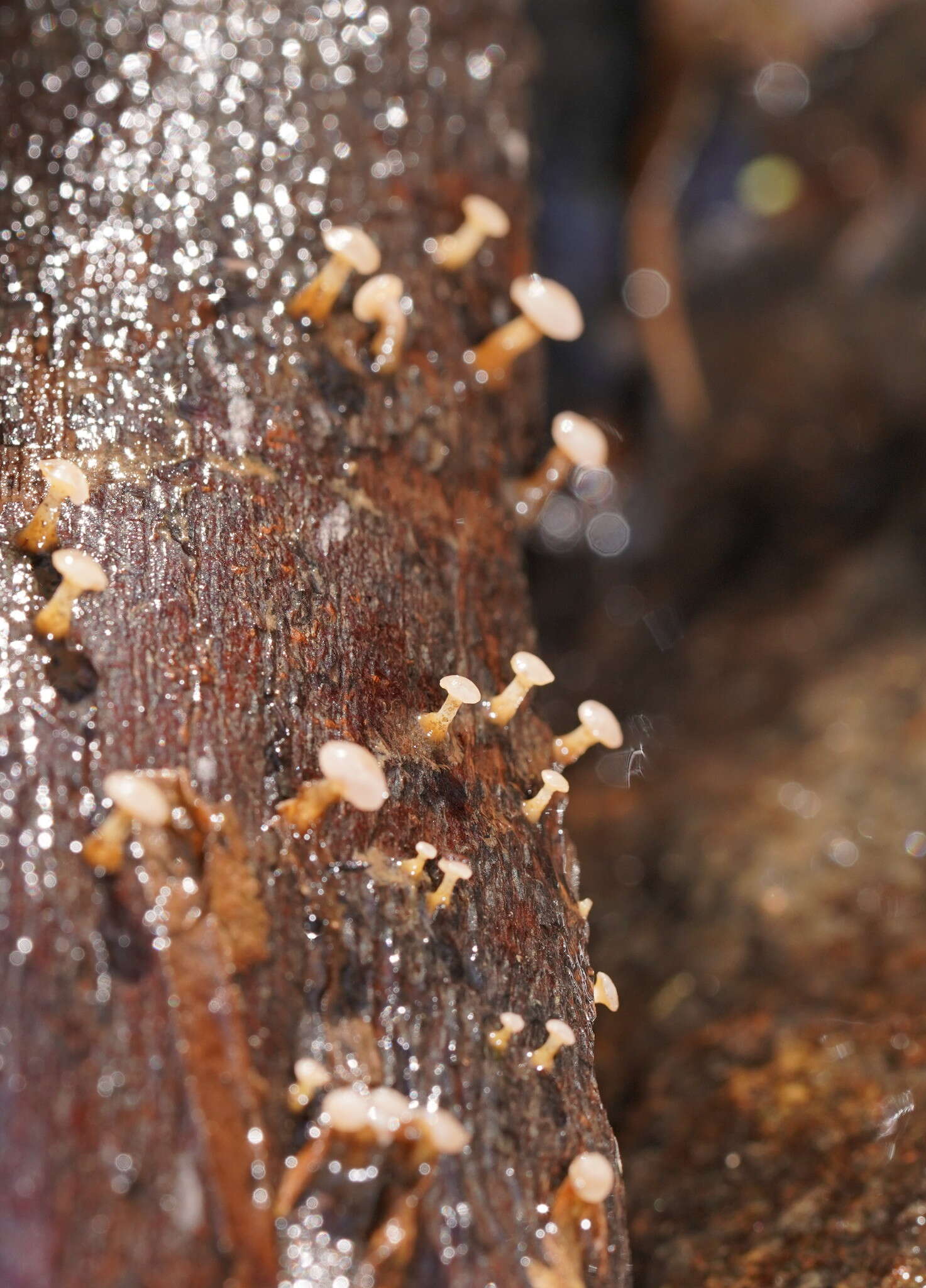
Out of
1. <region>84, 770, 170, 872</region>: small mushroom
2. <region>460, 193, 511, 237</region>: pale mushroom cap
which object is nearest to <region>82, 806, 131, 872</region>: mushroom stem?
<region>84, 770, 170, 872</region>: small mushroom

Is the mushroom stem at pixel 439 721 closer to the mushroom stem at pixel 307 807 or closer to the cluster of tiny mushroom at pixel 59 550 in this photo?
the mushroom stem at pixel 307 807

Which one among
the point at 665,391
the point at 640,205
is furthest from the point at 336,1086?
the point at 640,205

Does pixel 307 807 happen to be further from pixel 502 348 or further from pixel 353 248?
pixel 502 348

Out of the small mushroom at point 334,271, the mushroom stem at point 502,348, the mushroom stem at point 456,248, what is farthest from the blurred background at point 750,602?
the small mushroom at point 334,271

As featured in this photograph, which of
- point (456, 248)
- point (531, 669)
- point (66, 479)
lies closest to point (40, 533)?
point (66, 479)

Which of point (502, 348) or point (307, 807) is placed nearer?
point (307, 807)

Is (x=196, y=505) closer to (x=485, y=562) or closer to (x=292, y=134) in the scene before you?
(x=485, y=562)

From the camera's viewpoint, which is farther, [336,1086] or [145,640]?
[145,640]
